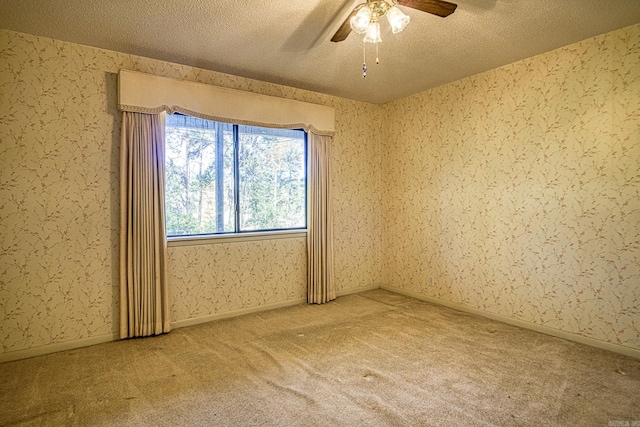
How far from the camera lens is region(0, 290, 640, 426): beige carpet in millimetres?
2006

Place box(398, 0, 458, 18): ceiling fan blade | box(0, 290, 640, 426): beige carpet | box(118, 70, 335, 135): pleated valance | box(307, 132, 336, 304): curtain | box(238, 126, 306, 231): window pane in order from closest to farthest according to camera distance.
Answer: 1. box(398, 0, 458, 18): ceiling fan blade
2. box(0, 290, 640, 426): beige carpet
3. box(118, 70, 335, 135): pleated valance
4. box(238, 126, 306, 231): window pane
5. box(307, 132, 336, 304): curtain

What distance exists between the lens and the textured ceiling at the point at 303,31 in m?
2.37

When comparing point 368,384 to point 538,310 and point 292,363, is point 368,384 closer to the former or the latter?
point 292,363

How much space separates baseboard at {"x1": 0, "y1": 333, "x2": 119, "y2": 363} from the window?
1045mm

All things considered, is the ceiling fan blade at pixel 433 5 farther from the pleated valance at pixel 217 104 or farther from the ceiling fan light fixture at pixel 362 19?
the pleated valance at pixel 217 104

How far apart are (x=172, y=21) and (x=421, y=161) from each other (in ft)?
10.0

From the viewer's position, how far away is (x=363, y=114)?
15.5ft

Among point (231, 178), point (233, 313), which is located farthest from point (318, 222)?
point (233, 313)

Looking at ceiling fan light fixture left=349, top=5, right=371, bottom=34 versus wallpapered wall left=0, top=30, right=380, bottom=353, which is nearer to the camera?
ceiling fan light fixture left=349, top=5, right=371, bottom=34

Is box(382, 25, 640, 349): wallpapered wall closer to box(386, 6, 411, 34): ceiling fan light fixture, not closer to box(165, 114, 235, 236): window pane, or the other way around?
box(386, 6, 411, 34): ceiling fan light fixture

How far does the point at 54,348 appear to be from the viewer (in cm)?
286

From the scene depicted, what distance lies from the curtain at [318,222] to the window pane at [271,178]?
0.17 metres

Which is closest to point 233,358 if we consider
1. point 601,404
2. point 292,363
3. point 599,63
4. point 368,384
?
point 292,363

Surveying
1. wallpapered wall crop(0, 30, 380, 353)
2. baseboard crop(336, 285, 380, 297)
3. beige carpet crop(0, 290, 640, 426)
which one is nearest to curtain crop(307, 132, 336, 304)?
baseboard crop(336, 285, 380, 297)
